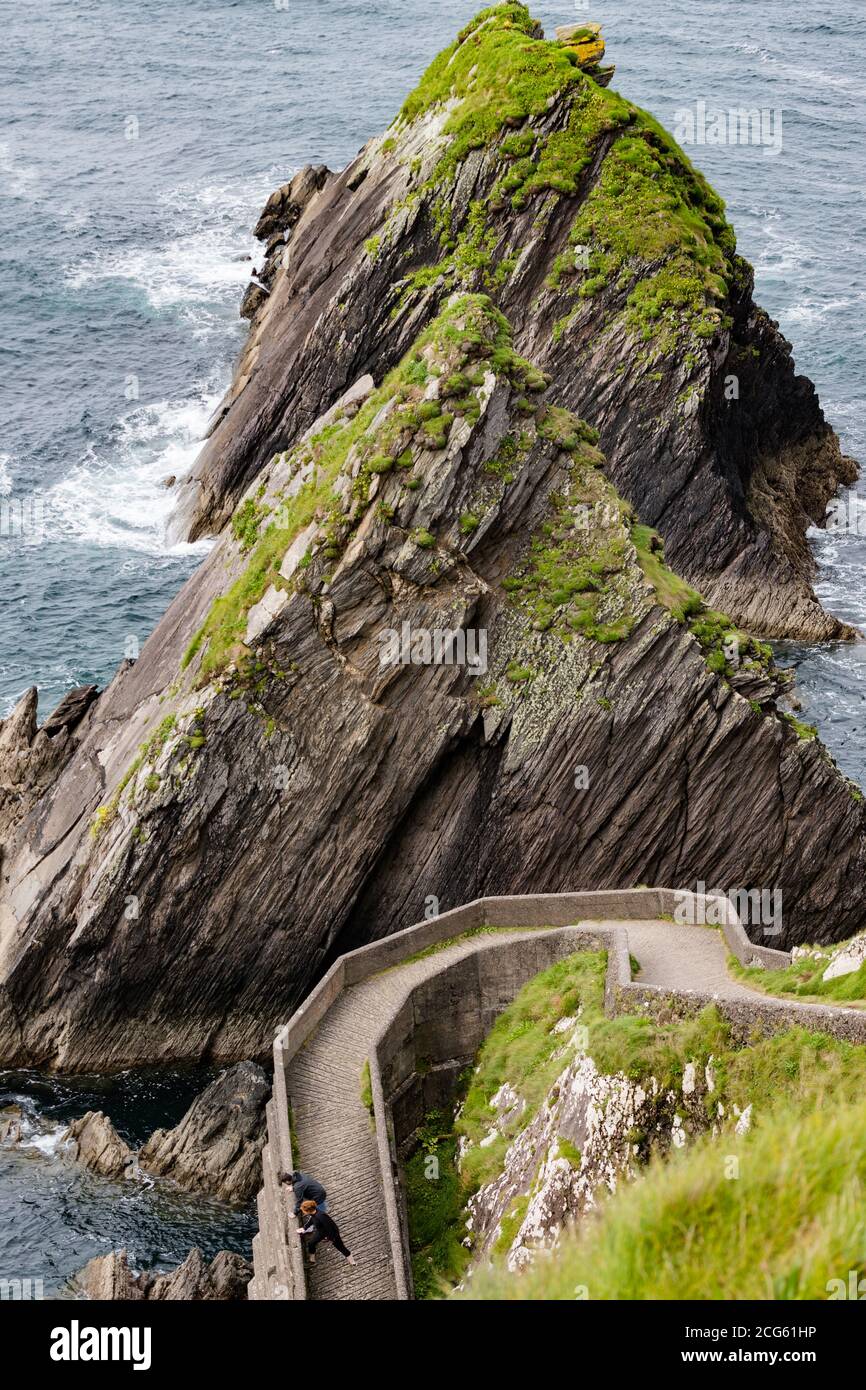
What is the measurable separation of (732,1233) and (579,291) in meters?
51.5

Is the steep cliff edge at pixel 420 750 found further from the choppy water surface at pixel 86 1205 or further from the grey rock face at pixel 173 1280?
the grey rock face at pixel 173 1280

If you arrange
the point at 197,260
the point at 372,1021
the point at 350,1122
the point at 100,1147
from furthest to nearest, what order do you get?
the point at 197,260, the point at 100,1147, the point at 372,1021, the point at 350,1122

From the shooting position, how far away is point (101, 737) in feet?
162

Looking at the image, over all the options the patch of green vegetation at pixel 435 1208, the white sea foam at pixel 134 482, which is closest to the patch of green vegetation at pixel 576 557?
the patch of green vegetation at pixel 435 1208

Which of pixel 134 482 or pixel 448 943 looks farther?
pixel 134 482

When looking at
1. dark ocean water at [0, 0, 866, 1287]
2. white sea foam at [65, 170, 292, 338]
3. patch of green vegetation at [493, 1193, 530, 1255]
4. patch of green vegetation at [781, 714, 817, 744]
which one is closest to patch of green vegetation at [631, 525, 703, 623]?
patch of green vegetation at [781, 714, 817, 744]

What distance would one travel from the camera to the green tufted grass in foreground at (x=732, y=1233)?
15.6 meters

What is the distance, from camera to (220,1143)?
3916cm

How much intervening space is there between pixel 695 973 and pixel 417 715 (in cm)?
1260

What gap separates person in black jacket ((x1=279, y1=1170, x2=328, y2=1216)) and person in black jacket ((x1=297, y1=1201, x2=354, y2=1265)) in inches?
7.0

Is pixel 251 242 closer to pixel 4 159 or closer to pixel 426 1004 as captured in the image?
pixel 4 159

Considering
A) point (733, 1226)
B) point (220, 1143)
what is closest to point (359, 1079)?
point (220, 1143)

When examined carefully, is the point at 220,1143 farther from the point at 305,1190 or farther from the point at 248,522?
the point at 248,522

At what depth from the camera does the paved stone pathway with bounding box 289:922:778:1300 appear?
2956 cm
